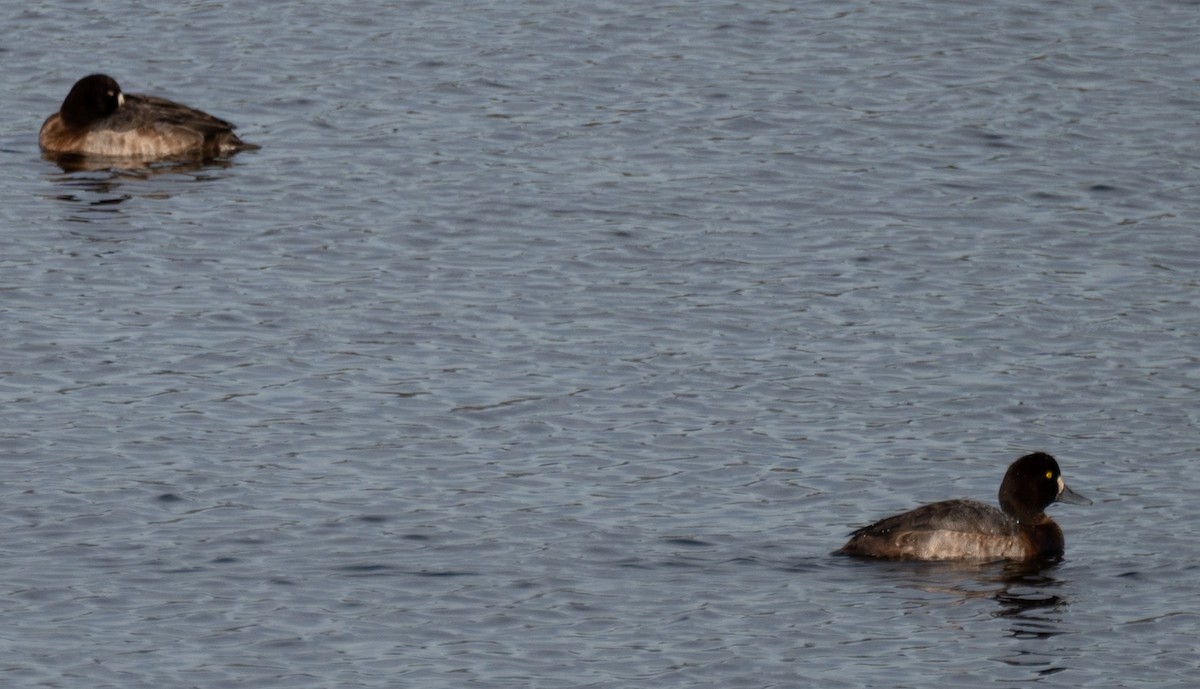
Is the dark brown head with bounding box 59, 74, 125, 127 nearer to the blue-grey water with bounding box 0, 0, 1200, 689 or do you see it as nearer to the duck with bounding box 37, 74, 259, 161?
the duck with bounding box 37, 74, 259, 161

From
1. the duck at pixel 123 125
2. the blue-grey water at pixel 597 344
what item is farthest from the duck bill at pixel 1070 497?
the duck at pixel 123 125

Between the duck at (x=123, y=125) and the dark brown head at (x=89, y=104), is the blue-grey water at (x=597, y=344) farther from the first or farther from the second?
the dark brown head at (x=89, y=104)

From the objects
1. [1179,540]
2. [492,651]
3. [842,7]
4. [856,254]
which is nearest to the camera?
[492,651]

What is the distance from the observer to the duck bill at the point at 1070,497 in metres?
16.6

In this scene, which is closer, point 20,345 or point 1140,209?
point 20,345

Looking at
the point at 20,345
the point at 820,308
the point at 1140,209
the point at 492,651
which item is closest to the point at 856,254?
the point at 820,308

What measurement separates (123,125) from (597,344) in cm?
892

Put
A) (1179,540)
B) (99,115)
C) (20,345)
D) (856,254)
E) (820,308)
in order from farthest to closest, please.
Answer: (99,115) < (856,254) < (820,308) < (20,345) < (1179,540)

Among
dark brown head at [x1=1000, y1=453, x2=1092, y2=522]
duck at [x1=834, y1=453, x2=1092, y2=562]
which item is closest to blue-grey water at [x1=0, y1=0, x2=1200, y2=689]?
duck at [x1=834, y1=453, x2=1092, y2=562]

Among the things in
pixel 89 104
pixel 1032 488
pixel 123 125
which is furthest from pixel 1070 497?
pixel 89 104

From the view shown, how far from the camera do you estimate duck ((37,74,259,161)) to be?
87.0 feet

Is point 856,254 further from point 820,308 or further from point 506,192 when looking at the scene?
point 506,192

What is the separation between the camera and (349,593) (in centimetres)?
1480

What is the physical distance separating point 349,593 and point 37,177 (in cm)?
1235
